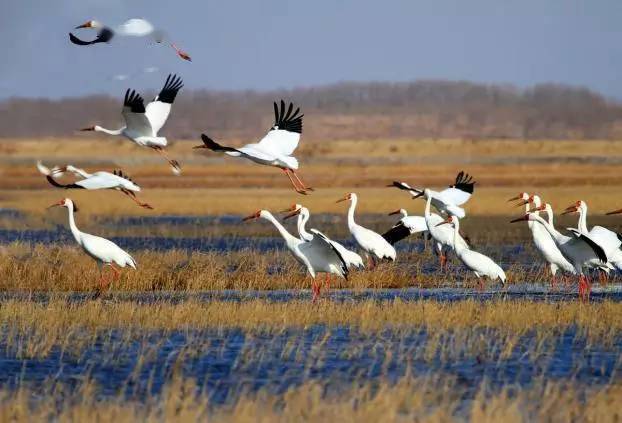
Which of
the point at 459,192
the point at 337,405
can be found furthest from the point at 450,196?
the point at 337,405

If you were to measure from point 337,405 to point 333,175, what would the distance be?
3914 centimetres

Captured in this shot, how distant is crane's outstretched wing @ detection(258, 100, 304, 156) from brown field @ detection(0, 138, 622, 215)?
14558mm

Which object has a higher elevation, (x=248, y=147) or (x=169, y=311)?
(x=248, y=147)

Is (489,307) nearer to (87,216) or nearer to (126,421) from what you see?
(126,421)

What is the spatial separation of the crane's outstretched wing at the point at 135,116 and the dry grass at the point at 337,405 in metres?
7.28

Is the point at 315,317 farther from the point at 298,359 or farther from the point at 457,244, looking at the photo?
the point at 457,244

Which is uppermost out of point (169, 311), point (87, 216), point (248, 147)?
point (248, 147)

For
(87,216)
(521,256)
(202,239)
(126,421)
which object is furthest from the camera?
(87,216)

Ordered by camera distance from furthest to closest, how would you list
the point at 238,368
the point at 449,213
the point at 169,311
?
the point at 449,213
the point at 169,311
the point at 238,368

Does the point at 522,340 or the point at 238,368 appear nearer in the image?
the point at 238,368

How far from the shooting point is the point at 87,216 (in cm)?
3053

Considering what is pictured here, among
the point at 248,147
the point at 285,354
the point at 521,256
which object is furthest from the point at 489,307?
the point at 521,256

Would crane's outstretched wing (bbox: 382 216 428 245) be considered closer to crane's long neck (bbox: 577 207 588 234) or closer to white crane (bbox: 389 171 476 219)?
white crane (bbox: 389 171 476 219)

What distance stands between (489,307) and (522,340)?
1220mm
